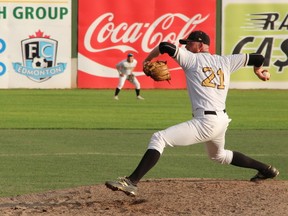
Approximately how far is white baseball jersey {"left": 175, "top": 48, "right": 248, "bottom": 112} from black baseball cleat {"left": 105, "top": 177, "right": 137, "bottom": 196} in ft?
3.49

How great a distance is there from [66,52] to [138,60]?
285 cm

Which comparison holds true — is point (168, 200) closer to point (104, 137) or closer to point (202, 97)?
point (202, 97)

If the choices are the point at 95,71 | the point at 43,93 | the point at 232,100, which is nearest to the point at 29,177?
the point at 232,100

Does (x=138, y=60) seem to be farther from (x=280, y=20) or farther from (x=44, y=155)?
(x=44, y=155)

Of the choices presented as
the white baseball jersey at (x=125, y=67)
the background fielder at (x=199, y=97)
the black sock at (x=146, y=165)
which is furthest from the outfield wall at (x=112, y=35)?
the black sock at (x=146, y=165)

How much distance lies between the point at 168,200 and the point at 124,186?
0.56 meters

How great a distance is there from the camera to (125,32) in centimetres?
3531

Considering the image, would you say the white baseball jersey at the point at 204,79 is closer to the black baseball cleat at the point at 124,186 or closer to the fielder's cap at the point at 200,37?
the fielder's cap at the point at 200,37

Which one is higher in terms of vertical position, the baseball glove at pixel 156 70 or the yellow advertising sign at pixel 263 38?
the baseball glove at pixel 156 70

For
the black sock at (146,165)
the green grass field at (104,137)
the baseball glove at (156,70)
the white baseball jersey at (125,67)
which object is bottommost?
the white baseball jersey at (125,67)

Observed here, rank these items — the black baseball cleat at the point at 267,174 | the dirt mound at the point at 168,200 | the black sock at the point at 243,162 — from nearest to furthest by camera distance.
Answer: the dirt mound at the point at 168,200 < the black sock at the point at 243,162 < the black baseball cleat at the point at 267,174

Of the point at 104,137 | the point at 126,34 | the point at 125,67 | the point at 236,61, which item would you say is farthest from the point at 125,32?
the point at 236,61

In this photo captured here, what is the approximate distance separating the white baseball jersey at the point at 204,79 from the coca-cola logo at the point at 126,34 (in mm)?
26321

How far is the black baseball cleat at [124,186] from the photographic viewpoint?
8169 mm
